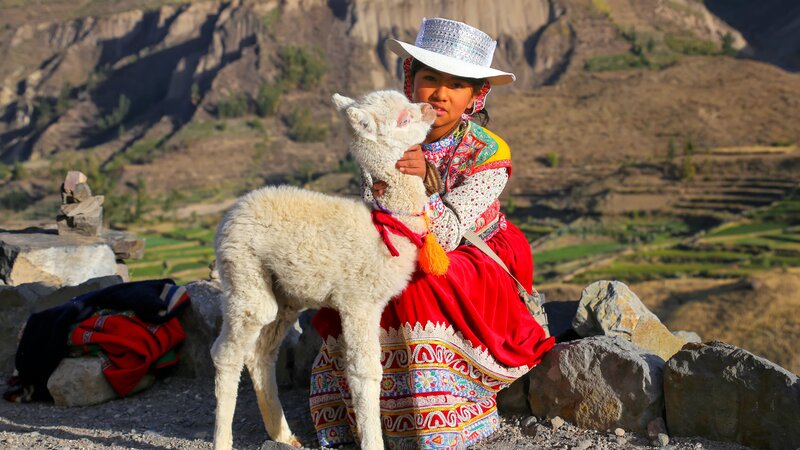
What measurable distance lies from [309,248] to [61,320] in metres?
2.49

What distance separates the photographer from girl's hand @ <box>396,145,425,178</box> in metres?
3.58

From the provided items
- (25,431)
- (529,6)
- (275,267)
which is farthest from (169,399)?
(529,6)

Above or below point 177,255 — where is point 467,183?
above

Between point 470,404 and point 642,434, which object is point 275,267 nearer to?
point 470,404

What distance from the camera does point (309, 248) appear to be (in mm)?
3441

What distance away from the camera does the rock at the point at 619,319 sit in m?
4.73

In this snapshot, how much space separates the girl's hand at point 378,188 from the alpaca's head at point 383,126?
0.06m

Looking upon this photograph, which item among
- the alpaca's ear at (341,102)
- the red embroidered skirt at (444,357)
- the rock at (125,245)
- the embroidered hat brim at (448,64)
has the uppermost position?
the embroidered hat brim at (448,64)

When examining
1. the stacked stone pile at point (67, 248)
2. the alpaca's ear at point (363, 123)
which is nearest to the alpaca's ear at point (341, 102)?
the alpaca's ear at point (363, 123)

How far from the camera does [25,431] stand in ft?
14.6

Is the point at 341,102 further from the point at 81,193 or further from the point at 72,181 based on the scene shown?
→ the point at 72,181

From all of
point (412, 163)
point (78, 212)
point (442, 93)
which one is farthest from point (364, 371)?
point (78, 212)

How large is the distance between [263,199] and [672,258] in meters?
26.8

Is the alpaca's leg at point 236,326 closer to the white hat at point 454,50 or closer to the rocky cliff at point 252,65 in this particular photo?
the white hat at point 454,50
